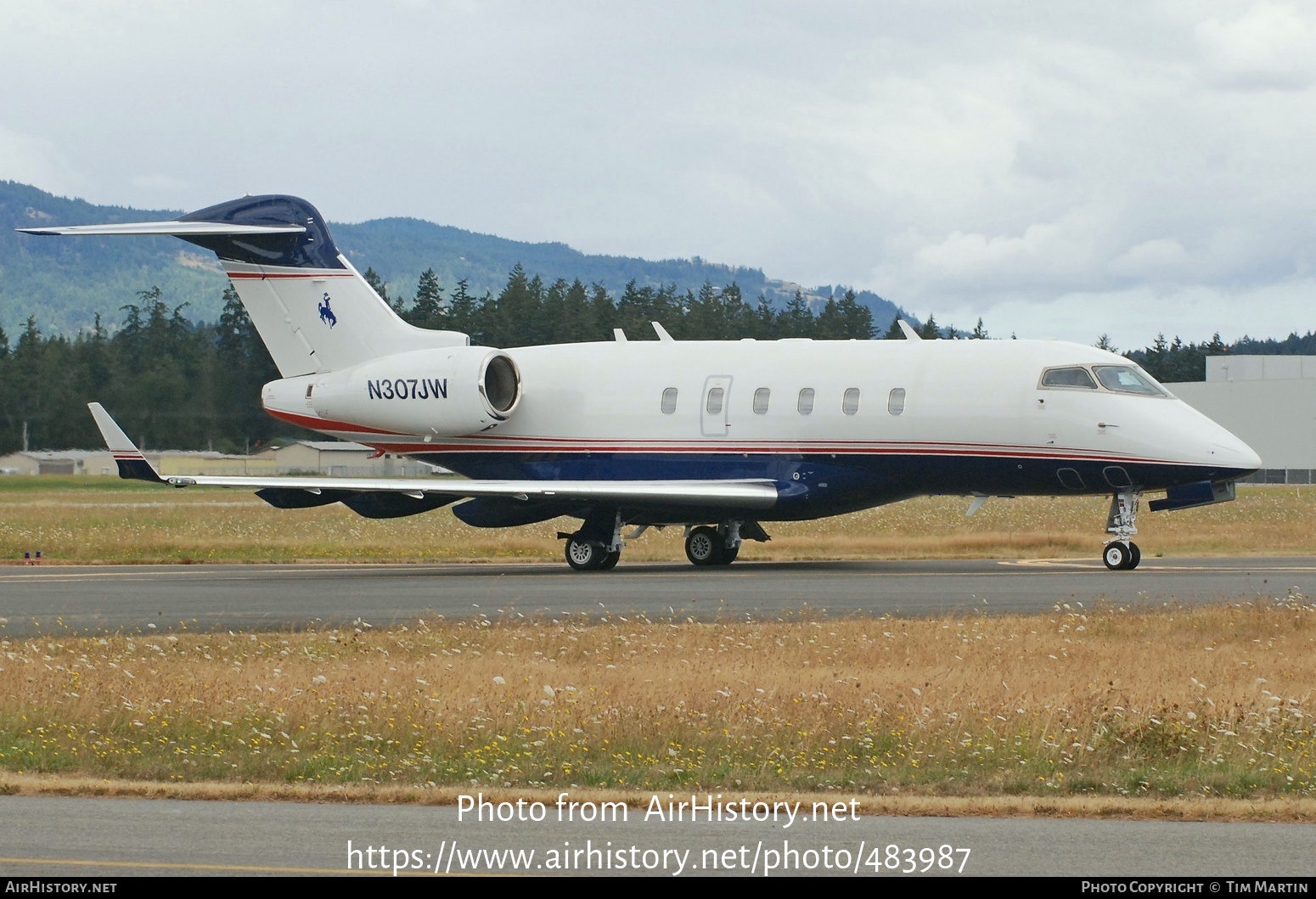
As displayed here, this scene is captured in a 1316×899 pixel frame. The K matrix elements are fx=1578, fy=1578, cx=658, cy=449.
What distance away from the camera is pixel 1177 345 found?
15925cm

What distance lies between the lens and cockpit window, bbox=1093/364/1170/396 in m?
26.2

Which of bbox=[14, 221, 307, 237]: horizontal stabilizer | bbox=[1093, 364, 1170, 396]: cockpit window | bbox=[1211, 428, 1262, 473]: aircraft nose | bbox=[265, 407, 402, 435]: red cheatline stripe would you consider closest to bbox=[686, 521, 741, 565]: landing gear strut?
bbox=[265, 407, 402, 435]: red cheatline stripe

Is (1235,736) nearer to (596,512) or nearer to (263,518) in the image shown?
(596,512)

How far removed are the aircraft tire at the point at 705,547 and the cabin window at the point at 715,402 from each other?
2.59 meters

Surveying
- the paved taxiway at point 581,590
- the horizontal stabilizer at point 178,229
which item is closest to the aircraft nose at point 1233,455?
the paved taxiway at point 581,590

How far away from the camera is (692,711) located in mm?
12016

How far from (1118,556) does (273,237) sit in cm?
1732

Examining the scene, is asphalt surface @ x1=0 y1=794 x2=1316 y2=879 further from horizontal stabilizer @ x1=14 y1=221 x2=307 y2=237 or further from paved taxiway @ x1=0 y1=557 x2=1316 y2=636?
horizontal stabilizer @ x1=14 y1=221 x2=307 y2=237

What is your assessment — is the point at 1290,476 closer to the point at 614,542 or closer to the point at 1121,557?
the point at 1121,557

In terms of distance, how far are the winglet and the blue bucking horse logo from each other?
6.59 m

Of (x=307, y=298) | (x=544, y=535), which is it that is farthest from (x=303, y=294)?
(x=544, y=535)

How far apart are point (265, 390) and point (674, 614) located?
15.7m
